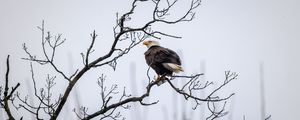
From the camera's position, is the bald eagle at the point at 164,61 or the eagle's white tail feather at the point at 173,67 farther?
the bald eagle at the point at 164,61

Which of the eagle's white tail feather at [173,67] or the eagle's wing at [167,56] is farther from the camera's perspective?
the eagle's wing at [167,56]

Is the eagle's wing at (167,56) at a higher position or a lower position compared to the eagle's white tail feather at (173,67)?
higher

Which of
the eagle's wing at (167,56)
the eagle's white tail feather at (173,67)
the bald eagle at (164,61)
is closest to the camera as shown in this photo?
the eagle's white tail feather at (173,67)

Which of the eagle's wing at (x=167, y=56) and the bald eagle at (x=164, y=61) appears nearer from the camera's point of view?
the bald eagle at (x=164, y=61)

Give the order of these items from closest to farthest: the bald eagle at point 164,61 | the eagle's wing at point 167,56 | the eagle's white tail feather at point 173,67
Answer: the eagle's white tail feather at point 173,67
the bald eagle at point 164,61
the eagle's wing at point 167,56

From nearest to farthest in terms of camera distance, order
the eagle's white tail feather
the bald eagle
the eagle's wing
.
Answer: the eagle's white tail feather < the bald eagle < the eagle's wing

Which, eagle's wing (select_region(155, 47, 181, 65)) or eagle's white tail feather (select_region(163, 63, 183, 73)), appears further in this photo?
eagle's wing (select_region(155, 47, 181, 65))

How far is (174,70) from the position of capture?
6.45 meters

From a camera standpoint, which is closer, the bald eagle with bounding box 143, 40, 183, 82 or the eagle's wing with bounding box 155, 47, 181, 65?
A: the bald eagle with bounding box 143, 40, 183, 82

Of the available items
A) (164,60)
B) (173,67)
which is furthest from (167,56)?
(173,67)

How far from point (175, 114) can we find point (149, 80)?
2087 inches

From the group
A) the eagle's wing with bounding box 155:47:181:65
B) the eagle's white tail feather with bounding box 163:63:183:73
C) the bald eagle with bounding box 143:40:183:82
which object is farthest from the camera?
the eagle's wing with bounding box 155:47:181:65

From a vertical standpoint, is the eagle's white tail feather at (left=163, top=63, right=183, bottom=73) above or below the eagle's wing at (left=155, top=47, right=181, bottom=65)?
below

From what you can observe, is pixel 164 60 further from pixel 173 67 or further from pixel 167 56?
pixel 173 67
